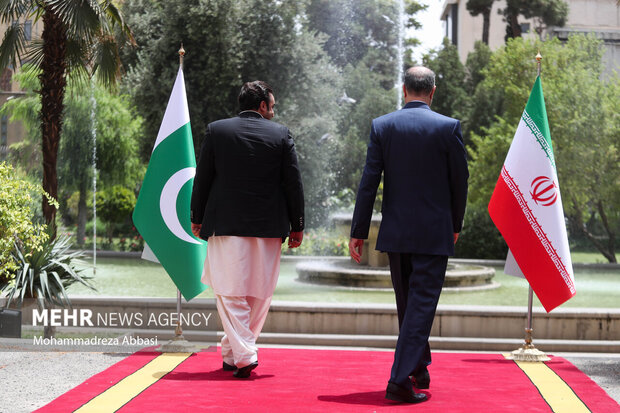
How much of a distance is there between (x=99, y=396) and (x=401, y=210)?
2064 mm

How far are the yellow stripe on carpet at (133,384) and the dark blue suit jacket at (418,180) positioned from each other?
163 centimetres

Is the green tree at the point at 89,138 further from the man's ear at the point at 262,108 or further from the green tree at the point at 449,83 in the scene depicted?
the man's ear at the point at 262,108

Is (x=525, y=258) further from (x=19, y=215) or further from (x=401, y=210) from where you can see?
(x=19, y=215)

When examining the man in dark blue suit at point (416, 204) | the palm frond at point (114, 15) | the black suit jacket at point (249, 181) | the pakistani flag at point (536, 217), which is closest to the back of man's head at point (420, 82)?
the man in dark blue suit at point (416, 204)

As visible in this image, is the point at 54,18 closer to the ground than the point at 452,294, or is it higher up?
higher up

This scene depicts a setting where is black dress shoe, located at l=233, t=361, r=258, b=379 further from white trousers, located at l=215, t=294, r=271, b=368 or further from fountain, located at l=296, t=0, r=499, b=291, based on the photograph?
fountain, located at l=296, t=0, r=499, b=291

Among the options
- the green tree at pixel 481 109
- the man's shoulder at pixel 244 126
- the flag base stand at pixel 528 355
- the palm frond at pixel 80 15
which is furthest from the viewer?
the green tree at pixel 481 109

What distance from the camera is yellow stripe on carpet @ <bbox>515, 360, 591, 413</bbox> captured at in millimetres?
5138

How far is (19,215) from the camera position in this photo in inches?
321

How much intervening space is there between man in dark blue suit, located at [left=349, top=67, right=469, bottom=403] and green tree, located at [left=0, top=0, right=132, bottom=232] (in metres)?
8.04

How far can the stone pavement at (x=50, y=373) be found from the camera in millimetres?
5316

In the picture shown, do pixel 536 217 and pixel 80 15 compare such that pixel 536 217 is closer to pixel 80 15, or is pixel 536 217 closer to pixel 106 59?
pixel 80 15

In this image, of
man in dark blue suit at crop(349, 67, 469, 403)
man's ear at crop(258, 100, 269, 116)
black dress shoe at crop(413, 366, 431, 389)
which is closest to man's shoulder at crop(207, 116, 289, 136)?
man's ear at crop(258, 100, 269, 116)

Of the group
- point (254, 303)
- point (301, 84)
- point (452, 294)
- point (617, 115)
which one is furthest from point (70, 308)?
point (617, 115)
